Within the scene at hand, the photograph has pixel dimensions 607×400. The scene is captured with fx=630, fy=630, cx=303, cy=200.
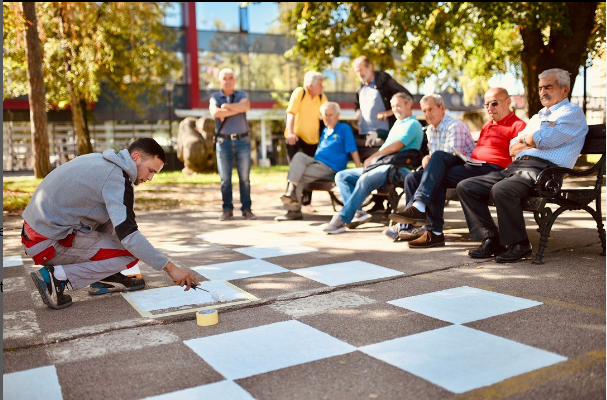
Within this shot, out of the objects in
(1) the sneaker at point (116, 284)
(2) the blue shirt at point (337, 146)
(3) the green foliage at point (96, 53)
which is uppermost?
(3) the green foliage at point (96, 53)

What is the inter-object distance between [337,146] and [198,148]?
15.1 m

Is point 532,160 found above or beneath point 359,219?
above

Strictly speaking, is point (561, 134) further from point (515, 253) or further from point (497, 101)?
point (515, 253)

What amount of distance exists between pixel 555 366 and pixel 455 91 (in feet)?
149

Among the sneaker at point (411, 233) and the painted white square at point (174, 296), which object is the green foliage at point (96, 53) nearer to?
the sneaker at point (411, 233)

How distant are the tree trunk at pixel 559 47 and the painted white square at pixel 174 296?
1069 cm

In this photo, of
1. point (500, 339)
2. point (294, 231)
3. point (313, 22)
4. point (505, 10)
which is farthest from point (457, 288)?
point (313, 22)

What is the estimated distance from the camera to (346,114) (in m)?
36.5

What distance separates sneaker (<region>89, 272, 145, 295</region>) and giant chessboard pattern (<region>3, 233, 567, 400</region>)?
56 centimetres


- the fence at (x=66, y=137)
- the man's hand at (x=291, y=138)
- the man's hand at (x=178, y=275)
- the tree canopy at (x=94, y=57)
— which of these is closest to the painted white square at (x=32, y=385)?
the man's hand at (x=178, y=275)

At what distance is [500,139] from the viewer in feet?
18.9

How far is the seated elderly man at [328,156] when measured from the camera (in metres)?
7.78

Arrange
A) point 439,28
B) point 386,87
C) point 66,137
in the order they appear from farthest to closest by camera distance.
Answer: point 66,137
point 439,28
point 386,87

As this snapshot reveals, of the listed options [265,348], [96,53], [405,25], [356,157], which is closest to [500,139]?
[356,157]
